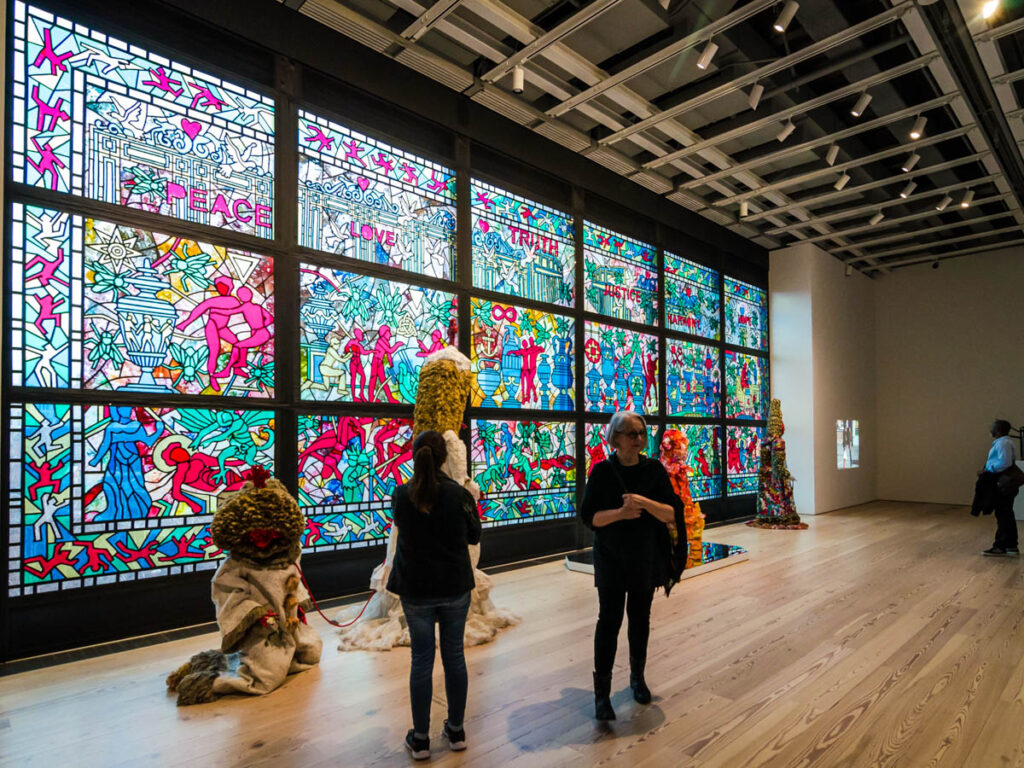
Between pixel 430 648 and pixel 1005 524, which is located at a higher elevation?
pixel 430 648

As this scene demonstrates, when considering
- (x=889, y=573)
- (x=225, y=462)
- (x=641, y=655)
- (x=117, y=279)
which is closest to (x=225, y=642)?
(x=225, y=462)

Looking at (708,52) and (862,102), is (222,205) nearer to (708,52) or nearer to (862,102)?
(708,52)

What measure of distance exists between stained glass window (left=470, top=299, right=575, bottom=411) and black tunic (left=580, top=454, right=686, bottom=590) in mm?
3121

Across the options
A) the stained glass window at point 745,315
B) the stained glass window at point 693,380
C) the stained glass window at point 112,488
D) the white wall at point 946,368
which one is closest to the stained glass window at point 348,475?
the stained glass window at point 112,488

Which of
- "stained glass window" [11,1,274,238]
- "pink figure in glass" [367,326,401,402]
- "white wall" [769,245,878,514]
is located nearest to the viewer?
"stained glass window" [11,1,274,238]

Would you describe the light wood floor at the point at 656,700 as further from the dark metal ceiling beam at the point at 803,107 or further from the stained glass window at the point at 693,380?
the dark metal ceiling beam at the point at 803,107

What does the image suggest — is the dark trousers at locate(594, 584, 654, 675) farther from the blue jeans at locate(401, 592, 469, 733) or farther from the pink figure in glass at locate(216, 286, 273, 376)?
the pink figure in glass at locate(216, 286, 273, 376)

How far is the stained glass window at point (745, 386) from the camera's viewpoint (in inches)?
400

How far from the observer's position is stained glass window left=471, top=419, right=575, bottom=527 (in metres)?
6.29

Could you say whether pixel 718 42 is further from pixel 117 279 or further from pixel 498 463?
pixel 117 279

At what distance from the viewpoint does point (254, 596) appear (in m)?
3.41

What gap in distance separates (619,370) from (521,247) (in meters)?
2.13

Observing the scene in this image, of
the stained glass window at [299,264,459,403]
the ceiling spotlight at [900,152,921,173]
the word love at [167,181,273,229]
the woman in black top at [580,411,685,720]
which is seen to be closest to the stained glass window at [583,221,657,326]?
the stained glass window at [299,264,459,403]

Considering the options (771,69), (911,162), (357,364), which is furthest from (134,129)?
(911,162)
